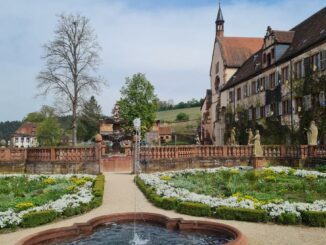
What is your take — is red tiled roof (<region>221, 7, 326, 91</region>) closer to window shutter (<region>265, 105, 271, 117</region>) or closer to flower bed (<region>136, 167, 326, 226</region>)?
window shutter (<region>265, 105, 271, 117</region>)

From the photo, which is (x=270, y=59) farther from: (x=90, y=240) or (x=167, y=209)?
(x=90, y=240)

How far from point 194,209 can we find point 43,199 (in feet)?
20.1

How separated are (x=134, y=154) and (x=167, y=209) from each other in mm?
13354

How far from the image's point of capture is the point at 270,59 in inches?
1698

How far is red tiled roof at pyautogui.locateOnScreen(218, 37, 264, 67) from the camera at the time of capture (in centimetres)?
5866

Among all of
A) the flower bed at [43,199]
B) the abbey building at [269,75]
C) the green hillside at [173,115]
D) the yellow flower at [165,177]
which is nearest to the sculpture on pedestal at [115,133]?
the abbey building at [269,75]

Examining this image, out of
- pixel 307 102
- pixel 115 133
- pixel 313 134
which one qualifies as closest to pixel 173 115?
pixel 115 133

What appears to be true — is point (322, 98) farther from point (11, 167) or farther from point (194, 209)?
point (11, 167)

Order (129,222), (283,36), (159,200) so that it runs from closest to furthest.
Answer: (129,222)
(159,200)
(283,36)

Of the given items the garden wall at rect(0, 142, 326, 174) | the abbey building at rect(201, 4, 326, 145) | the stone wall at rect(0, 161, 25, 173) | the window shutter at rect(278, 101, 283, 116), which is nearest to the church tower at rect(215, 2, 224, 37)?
the abbey building at rect(201, 4, 326, 145)

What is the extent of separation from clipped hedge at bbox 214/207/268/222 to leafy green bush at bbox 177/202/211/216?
0.35 meters

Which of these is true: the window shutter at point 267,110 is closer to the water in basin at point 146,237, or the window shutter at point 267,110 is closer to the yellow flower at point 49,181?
the yellow flower at point 49,181

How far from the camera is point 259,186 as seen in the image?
62.9ft

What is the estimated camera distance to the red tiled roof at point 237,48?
58.7 metres
